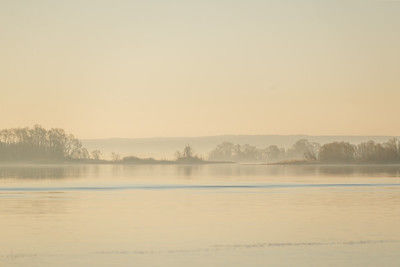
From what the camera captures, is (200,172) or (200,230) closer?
(200,230)

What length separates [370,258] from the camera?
42.5ft

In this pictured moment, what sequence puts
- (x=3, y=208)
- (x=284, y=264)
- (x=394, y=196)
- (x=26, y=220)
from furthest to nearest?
(x=394, y=196), (x=3, y=208), (x=26, y=220), (x=284, y=264)

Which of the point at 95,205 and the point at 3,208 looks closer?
the point at 3,208

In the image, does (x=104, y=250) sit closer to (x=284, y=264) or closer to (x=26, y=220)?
(x=284, y=264)

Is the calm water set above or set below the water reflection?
below

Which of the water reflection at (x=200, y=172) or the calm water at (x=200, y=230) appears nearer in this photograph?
the calm water at (x=200, y=230)

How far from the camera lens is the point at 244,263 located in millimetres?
12484

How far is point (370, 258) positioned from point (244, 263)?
2.54 meters

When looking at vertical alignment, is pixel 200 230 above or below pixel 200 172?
below

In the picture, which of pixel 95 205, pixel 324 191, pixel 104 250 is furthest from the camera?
pixel 324 191

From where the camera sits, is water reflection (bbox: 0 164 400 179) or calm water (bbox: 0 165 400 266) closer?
calm water (bbox: 0 165 400 266)

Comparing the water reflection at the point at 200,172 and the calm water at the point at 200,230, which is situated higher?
the water reflection at the point at 200,172

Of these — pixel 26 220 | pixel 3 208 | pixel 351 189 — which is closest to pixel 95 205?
pixel 3 208

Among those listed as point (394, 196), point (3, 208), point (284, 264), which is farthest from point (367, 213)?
point (3, 208)
